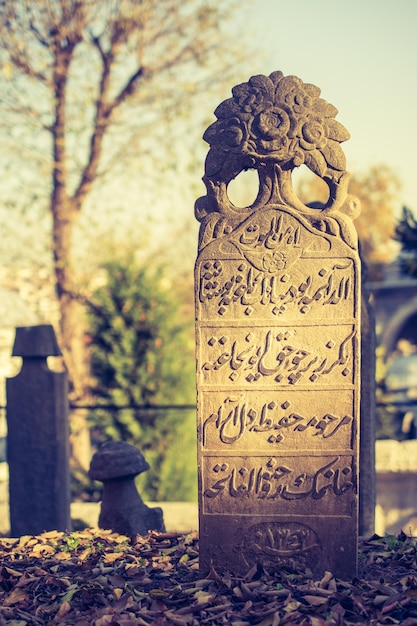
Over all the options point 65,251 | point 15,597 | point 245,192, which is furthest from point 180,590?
point 245,192

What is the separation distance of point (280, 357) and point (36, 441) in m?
2.69

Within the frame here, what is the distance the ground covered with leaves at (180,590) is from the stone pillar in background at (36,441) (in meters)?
1.35

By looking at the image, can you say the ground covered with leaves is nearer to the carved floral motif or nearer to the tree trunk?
the carved floral motif

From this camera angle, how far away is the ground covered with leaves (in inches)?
123

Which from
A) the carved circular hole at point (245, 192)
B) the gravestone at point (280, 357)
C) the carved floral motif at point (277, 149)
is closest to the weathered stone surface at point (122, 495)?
the gravestone at point (280, 357)

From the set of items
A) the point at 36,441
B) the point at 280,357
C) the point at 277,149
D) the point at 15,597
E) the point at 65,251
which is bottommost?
the point at 15,597

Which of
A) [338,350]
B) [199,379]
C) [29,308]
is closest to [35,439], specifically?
[199,379]

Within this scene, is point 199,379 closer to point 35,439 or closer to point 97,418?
point 35,439

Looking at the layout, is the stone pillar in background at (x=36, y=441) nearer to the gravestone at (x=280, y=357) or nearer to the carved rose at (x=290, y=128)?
the gravestone at (x=280, y=357)

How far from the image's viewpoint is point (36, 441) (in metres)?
5.62

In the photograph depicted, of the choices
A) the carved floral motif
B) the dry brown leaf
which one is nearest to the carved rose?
the carved floral motif

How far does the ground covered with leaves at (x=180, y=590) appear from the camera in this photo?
313 cm

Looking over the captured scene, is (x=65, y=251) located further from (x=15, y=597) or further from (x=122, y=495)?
(x=15, y=597)

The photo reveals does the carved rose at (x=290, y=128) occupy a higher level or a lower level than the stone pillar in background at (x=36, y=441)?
higher
